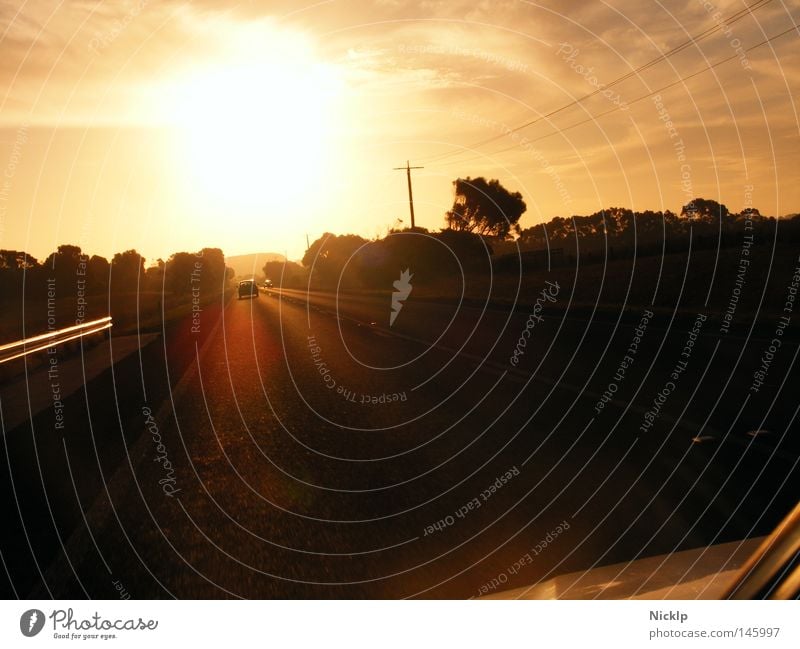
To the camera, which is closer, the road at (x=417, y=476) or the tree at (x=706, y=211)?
the road at (x=417, y=476)

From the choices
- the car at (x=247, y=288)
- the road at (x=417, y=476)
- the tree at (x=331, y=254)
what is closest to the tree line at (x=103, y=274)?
the car at (x=247, y=288)

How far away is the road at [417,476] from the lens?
16.5 ft

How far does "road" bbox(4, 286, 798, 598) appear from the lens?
5.04m

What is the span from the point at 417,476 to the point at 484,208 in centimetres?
6258

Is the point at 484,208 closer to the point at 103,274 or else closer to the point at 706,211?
the point at 706,211

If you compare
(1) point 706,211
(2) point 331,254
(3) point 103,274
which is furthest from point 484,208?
(2) point 331,254

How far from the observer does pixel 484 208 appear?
6881 centimetres

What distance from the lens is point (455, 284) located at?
2255 inches

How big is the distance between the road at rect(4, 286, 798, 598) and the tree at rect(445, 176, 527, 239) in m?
51.9

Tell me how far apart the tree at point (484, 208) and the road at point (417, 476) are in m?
51.9

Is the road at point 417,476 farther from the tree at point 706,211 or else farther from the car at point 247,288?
the car at point 247,288

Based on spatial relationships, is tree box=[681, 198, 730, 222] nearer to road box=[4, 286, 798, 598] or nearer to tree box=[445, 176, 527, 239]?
tree box=[445, 176, 527, 239]

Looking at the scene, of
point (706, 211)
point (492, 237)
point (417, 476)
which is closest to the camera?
point (417, 476)

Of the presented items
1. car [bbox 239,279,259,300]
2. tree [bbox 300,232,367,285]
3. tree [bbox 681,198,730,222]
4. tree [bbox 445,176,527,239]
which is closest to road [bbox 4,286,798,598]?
tree [bbox 681,198,730,222]
